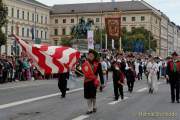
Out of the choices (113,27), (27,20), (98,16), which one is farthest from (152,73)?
(98,16)

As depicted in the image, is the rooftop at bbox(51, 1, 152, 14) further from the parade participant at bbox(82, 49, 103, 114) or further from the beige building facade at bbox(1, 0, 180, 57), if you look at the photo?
the parade participant at bbox(82, 49, 103, 114)

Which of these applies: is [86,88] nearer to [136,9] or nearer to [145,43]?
[145,43]

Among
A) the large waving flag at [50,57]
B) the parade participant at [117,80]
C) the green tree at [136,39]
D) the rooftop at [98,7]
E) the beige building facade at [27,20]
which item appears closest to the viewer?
the large waving flag at [50,57]

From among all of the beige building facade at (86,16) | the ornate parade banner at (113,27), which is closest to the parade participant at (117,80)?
the ornate parade banner at (113,27)

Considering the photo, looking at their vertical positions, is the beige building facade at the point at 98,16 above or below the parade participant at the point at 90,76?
above

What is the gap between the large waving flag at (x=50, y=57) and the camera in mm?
14977

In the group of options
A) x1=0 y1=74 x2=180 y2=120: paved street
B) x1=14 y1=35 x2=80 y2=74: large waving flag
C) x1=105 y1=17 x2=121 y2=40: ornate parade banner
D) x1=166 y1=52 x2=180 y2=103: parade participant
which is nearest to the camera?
x1=0 y1=74 x2=180 y2=120: paved street

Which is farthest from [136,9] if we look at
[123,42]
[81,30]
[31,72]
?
[31,72]

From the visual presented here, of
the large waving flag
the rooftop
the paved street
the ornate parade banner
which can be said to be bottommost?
the paved street

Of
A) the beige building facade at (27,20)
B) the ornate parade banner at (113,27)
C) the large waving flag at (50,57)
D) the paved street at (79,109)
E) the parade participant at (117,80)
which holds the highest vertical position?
the beige building facade at (27,20)

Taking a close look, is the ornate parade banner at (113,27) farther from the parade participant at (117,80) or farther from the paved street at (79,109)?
the parade participant at (117,80)

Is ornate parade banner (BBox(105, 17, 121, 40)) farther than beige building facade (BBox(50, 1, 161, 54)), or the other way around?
beige building facade (BBox(50, 1, 161, 54))

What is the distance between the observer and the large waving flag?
1498 cm

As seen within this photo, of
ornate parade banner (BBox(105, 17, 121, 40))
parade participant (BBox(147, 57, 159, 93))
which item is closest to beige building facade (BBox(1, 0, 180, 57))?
ornate parade banner (BBox(105, 17, 121, 40))
